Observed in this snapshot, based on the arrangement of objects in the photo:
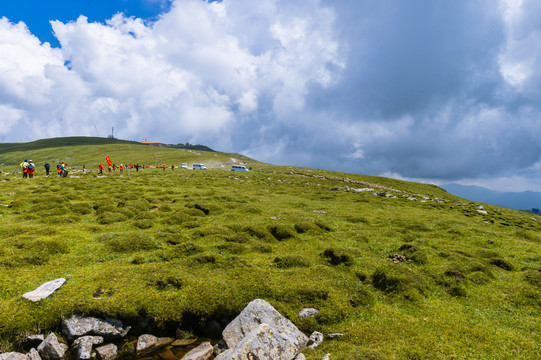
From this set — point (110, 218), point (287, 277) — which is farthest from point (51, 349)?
point (110, 218)

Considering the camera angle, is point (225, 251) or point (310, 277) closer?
point (310, 277)

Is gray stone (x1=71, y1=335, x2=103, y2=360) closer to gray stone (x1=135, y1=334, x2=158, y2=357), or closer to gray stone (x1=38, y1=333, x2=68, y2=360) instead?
gray stone (x1=38, y1=333, x2=68, y2=360)

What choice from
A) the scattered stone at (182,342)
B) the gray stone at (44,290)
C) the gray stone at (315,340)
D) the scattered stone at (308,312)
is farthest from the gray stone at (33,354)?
the scattered stone at (308,312)

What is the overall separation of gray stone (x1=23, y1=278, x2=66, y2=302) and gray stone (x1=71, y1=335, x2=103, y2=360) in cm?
296

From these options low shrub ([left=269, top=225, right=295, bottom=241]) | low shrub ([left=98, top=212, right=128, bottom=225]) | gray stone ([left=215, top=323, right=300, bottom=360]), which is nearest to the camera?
gray stone ([left=215, top=323, right=300, bottom=360])

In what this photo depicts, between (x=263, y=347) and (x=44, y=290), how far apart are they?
10561mm

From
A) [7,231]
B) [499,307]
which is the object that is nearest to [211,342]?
[499,307]

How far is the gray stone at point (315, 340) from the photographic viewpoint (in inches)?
396

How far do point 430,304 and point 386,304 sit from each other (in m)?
2.35

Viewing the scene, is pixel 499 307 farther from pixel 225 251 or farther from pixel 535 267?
pixel 225 251

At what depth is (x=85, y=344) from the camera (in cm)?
980

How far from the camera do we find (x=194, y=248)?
18.0m

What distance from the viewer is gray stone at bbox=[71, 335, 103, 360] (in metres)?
9.47

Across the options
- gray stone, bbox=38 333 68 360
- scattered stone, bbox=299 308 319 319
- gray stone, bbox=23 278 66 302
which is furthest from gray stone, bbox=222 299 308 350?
gray stone, bbox=23 278 66 302
